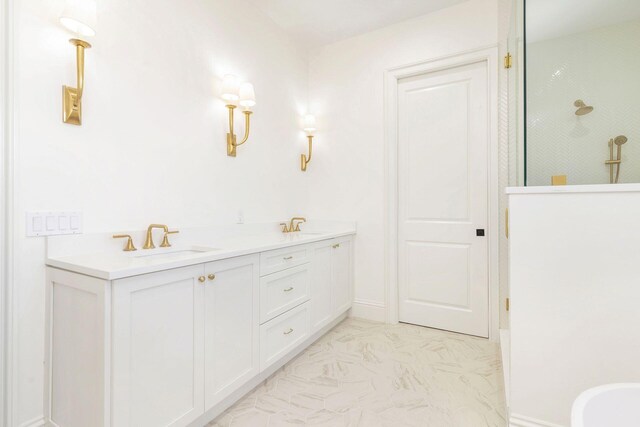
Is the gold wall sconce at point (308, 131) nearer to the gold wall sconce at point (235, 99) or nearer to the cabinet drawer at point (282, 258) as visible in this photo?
the gold wall sconce at point (235, 99)

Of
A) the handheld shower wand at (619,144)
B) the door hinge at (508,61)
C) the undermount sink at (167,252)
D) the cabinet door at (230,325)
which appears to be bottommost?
the cabinet door at (230,325)

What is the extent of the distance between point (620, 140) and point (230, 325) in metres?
2.12

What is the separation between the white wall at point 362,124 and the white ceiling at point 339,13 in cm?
10

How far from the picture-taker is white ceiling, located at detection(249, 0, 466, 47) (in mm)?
2586

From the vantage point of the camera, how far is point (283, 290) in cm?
207

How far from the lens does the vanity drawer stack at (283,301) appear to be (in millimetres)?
1892

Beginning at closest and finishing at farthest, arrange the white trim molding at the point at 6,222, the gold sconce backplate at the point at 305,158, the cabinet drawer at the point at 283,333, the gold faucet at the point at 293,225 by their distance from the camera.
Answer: the white trim molding at the point at 6,222 → the cabinet drawer at the point at 283,333 → the gold faucet at the point at 293,225 → the gold sconce backplate at the point at 305,158

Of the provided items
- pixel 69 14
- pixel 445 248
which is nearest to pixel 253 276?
pixel 69 14

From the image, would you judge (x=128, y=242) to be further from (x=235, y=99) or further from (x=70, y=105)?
(x=235, y=99)

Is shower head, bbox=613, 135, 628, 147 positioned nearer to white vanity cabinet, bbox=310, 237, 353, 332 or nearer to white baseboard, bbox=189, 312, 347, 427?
white vanity cabinet, bbox=310, 237, 353, 332

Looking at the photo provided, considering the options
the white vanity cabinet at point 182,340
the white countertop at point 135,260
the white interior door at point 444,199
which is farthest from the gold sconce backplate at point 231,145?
the white interior door at point 444,199

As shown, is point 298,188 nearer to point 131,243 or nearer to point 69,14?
point 131,243

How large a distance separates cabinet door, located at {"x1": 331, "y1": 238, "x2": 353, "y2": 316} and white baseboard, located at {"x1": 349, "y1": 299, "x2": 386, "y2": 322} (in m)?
0.12

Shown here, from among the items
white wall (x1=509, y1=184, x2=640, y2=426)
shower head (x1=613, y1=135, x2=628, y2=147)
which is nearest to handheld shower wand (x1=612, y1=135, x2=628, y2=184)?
shower head (x1=613, y1=135, x2=628, y2=147)
